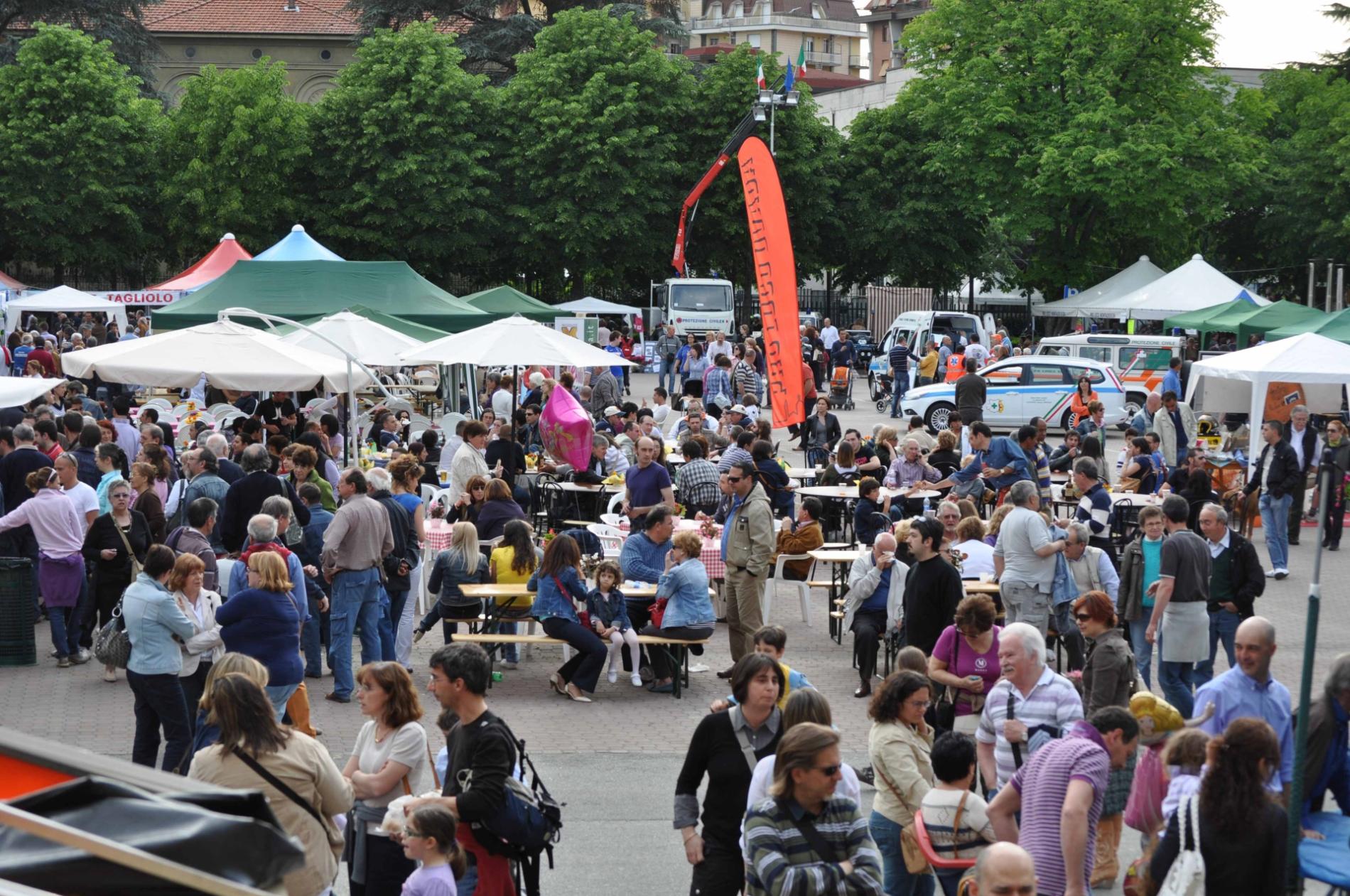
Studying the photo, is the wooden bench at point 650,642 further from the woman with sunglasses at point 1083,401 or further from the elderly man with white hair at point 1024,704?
the woman with sunglasses at point 1083,401

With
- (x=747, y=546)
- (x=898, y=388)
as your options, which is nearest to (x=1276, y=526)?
(x=747, y=546)

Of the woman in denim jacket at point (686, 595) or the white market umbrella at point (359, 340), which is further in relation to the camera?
the white market umbrella at point (359, 340)

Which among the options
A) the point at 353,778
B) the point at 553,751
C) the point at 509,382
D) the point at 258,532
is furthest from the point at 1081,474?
Result: the point at 509,382

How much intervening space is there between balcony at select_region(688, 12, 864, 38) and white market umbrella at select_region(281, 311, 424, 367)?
4996 inches

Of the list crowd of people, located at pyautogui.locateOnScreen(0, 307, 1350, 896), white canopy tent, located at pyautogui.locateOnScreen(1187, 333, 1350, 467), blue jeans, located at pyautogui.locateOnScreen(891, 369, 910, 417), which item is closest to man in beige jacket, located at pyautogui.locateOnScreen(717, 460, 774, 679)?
crowd of people, located at pyautogui.locateOnScreen(0, 307, 1350, 896)

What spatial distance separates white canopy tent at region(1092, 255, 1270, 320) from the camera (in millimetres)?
39094

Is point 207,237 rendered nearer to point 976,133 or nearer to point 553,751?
point 976,133

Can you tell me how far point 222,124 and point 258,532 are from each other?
40.6 m

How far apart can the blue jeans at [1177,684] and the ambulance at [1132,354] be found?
21721 millimetres

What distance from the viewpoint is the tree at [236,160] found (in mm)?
45938

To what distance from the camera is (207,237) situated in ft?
154

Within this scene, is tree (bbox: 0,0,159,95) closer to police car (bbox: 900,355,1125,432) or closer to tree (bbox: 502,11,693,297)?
tree (bbox: 502,11,693,297)

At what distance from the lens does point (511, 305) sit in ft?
88.2

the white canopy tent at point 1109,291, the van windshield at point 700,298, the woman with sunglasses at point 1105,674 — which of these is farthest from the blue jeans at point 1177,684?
the van windshield at point 700,298
